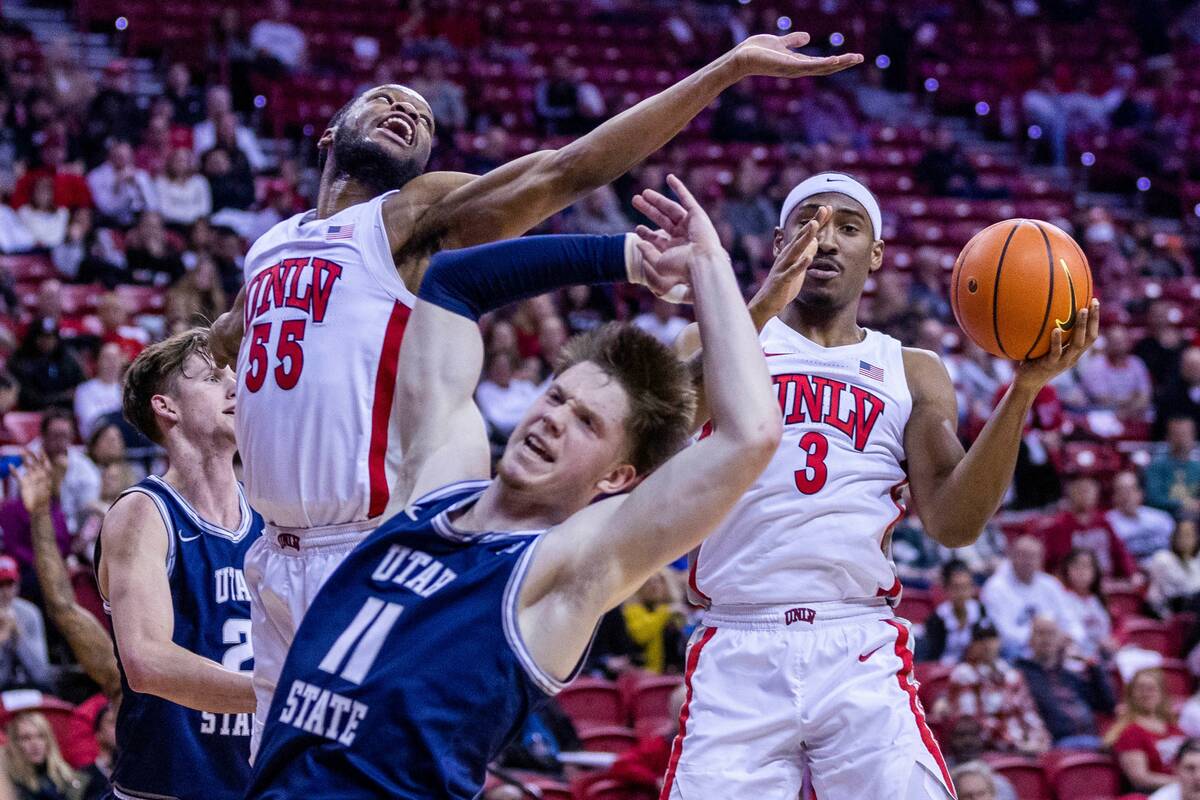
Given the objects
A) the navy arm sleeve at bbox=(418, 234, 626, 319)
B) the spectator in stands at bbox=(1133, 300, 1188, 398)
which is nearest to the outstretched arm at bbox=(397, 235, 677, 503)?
the navy arm sleeve at bbox=(418, 234, 626, 319)

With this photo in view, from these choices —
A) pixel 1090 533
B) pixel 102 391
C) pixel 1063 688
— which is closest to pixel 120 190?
pixel 102 391

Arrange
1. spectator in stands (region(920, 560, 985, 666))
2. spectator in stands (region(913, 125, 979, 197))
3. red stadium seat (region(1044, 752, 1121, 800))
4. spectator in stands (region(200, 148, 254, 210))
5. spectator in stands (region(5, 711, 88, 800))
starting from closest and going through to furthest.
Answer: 1. spectator in stands (region(5, 711, 88, 800))
2. red stadium seat (region(1044, 752, 1121, 800))
3. spectator in stands (region(920, 560, 985, 666))
4. spectator in stands (region(200, 148, 254, 210))
5. spectator in stands (region(913, 125, 979, 197))

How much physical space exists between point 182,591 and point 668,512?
2.18m

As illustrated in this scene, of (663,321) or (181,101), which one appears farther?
(181,101)

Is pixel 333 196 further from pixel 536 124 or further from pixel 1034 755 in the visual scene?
pixel 536 124

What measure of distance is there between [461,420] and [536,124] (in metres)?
14.2

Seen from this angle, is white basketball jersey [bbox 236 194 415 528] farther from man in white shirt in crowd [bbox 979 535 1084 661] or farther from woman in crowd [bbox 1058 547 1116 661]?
woman in crowd [bbox 1058 547 1116 661]

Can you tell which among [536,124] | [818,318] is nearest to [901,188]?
[536,124]

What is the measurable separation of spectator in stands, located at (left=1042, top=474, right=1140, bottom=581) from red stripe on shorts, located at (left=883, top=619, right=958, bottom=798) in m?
7.80

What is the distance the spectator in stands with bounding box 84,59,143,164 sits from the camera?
45.0 ft

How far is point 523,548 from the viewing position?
9.52 ft

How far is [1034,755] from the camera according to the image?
9195 millimetres

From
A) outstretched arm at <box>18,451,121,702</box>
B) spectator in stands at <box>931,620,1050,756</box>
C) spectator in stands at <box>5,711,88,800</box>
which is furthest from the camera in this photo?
spectator in stands at <box>931,620,1050,756</box>

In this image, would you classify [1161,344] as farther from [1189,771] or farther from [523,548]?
[523,548]
